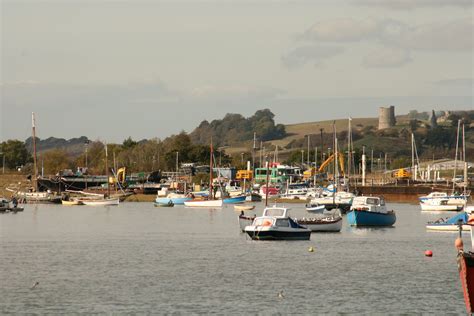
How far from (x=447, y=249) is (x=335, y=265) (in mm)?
16125

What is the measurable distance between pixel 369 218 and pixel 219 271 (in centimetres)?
4629

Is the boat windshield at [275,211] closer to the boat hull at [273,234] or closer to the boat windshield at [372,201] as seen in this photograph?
the boat hull at [273,234]

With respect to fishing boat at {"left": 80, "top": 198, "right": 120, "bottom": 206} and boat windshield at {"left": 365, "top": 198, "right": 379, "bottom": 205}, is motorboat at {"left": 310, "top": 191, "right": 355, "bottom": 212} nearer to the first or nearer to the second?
boat windshield at {"left": 365, "top": 198, "right": 379, "bottom": 205}

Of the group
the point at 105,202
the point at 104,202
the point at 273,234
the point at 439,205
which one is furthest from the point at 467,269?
the point at 104,202

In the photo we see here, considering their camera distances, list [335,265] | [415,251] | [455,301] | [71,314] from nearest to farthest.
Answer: [71,314] < [455,301] < [335,265] < [415,251]

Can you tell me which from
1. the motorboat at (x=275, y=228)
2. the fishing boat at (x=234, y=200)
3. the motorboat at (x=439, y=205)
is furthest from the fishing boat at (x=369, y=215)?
the fishing boat at (x=234, y=200)

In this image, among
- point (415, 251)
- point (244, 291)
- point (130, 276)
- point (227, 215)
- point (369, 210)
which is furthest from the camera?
point (227, 215)

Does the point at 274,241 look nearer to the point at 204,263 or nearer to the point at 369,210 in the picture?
the point at 204,263

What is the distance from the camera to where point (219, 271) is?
214ft

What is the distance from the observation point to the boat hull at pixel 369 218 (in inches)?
4272

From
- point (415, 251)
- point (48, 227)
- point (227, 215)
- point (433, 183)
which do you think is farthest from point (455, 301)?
point (433, 183)

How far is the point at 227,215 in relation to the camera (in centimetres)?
14025

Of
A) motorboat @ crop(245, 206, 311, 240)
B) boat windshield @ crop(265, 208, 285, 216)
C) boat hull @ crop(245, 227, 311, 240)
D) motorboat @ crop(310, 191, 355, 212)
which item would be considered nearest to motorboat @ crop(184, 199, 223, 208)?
motorboat @ crop(310, 191, 355, 212)

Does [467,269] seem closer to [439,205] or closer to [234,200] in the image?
[439,205]
